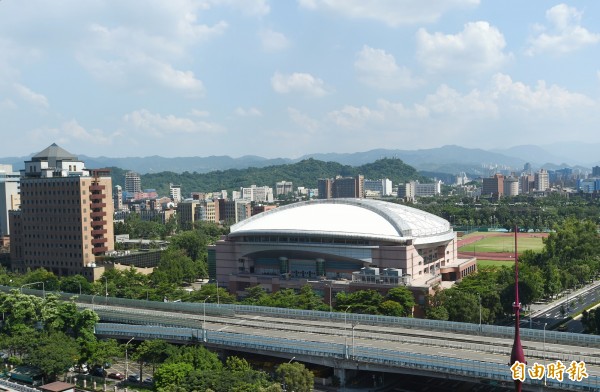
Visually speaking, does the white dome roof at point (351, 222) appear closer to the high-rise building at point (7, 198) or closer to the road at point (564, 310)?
the road at point (564, 310)

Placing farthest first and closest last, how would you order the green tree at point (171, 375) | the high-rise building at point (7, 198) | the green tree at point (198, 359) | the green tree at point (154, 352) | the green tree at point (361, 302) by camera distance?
the high-rise building at point (7, 198)
the green tree at point (361, 302)
the green tree at point (154, 352)
the green tree at point (198, 359)
the green tree at point (171, 375)

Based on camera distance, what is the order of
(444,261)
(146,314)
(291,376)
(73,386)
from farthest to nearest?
(444,261)
(146,314)
(73,386)
(291,376)

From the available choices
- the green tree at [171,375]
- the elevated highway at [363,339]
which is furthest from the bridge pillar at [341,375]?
the green tree at [171,375]

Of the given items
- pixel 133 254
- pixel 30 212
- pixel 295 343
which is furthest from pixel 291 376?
pixel 30 212

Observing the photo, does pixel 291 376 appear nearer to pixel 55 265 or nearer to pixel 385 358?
pixel 385 358

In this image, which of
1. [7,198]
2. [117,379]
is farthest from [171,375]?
[7,198]

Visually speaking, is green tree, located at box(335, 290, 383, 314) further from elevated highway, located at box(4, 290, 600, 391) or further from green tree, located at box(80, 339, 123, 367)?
green tree, located at box(80, 339, 123, 367)

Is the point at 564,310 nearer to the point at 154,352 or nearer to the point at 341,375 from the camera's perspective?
the point at 341,375
